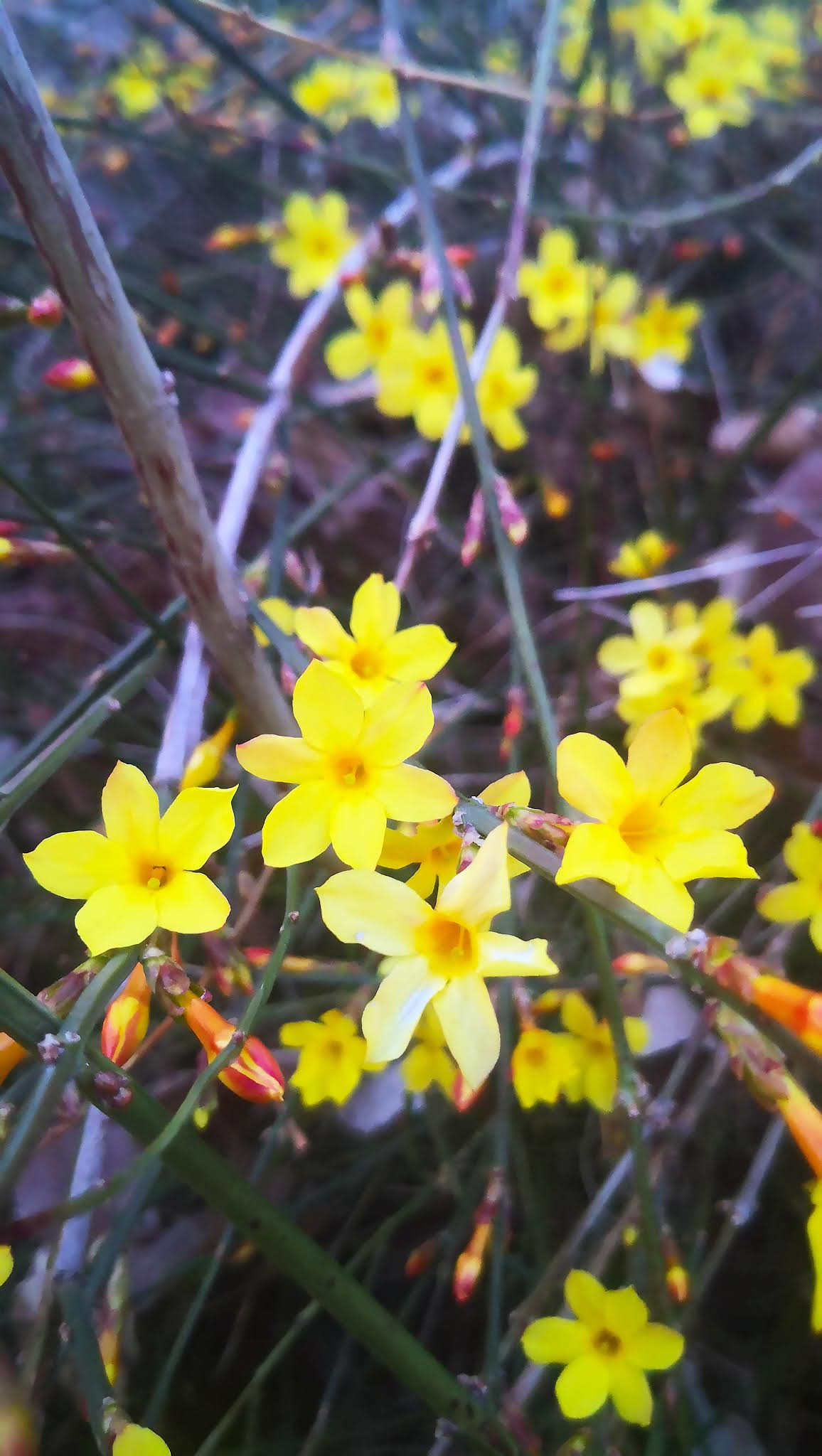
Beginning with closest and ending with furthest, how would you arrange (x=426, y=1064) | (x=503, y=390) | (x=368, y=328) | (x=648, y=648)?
(x=426, y=1064) < (x=648, y=648) < (x=503, y=390) < (x=368, y=328)

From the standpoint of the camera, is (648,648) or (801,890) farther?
(648,648)

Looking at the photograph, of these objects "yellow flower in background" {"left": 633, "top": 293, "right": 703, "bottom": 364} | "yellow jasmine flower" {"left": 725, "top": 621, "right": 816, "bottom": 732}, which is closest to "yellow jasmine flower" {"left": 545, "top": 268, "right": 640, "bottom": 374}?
"yellow flower in background" {"left": 633, "top": 293, "right": 703, "bottom": 364}

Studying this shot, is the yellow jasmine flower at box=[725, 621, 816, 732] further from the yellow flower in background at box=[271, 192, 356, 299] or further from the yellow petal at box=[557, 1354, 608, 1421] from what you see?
the yellow flower in background at box=[271, 192, 356, 299]

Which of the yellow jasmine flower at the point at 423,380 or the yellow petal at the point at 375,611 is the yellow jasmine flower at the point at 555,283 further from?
the yellow petal at the point at 375,611

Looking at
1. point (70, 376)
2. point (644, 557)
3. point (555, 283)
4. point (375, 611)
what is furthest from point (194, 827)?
point (555, 283)

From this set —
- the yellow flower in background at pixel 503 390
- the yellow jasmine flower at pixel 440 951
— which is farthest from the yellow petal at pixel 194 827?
the yellow flower in background at pixel 503 390

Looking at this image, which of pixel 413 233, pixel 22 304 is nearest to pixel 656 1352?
pixel 22 304

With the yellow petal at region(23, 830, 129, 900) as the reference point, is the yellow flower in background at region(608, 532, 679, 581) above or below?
above

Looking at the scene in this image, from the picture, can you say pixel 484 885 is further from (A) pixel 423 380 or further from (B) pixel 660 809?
(A) pixel 423 380
